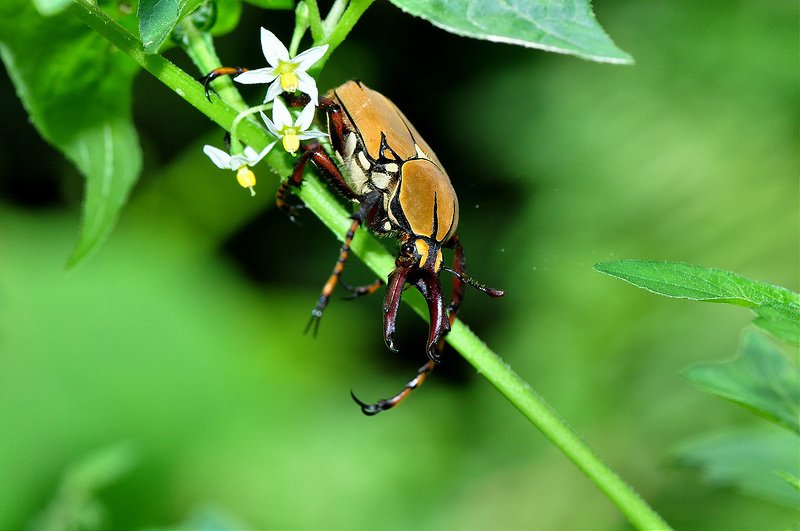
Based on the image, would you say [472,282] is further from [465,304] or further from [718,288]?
[465,304]

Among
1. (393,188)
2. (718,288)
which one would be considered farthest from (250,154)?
(718,288)

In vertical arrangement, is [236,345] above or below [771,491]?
Result: below

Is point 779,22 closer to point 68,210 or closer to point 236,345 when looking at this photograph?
point 236,345

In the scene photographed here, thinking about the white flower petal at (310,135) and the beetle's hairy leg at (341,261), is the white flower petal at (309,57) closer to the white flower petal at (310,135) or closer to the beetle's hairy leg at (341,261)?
the white flower petal at (310,135)

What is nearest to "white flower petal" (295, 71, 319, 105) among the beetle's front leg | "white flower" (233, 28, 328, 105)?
"white flower" (233, 28, 328, 105)

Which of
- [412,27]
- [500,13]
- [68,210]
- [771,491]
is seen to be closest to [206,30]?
[500,13]

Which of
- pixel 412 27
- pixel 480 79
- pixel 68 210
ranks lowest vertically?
pixel 68 210

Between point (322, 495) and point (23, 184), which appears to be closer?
point (322, 495)
